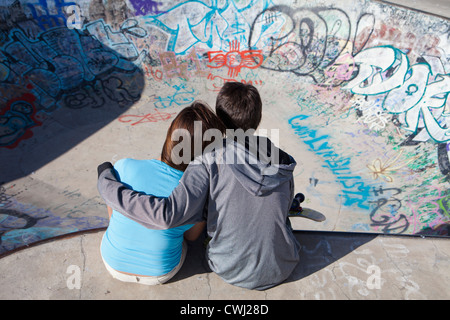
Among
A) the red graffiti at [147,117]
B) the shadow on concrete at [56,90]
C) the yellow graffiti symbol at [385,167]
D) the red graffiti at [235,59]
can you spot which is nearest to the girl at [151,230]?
the shadow on concrete at [56,90]

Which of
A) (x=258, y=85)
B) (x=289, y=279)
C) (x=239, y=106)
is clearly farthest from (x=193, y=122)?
(x=258, y=85)

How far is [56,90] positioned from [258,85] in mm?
5547

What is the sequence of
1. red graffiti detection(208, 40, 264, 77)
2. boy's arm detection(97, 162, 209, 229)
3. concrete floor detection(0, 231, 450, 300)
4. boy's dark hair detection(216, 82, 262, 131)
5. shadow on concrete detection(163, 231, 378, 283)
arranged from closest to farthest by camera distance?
boy's arm detection(97, 162, 209, 229) < boy's dark hair detection(216, 82, 262, 131) < concrete floor detection(0, 231, 450, 300) < shadow on concrete detection(163, 231, 378, 283) < red graffiti detection(208, 40, 264, 77)

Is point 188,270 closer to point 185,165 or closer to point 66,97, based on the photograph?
point 185,165

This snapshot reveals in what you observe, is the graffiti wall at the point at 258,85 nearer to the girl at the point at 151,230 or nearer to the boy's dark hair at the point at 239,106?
the girl at the point at 151,230

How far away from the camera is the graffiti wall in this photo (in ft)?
20.7

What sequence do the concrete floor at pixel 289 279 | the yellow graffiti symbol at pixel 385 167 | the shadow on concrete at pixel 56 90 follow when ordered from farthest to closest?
the yellow graffiti symbol at pixel 385 167 → the shadow on concrete at pixel 56 90 → the concrete floor at pixel 289 279

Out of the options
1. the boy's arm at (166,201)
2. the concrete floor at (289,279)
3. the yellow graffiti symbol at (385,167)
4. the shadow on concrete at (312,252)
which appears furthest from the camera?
the yellow graffiti symbol at (385,167)

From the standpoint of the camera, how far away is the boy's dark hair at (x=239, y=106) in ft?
5.48

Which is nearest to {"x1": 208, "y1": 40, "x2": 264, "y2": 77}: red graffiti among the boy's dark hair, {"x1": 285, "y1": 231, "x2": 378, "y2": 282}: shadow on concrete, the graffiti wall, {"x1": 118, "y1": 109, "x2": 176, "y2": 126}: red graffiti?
the graffiti wall

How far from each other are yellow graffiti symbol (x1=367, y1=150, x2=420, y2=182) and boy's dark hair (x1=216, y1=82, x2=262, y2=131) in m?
6.03

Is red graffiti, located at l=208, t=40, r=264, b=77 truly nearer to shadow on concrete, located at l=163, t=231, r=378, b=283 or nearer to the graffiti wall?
the graffiti wall
